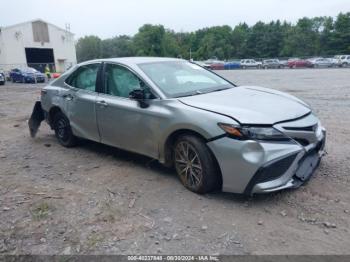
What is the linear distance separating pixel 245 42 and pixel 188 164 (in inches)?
3243

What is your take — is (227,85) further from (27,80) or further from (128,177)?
(27,80)

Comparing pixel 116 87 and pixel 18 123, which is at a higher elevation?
pixel 116 87

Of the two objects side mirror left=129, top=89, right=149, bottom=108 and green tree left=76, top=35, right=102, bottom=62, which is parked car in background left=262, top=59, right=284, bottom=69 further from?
side mirror left=129, top=89, right=149, bottom=108

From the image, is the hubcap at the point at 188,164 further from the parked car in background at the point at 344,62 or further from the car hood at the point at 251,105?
the parked car in background at the point at 344,62

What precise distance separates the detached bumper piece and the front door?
1.44 m

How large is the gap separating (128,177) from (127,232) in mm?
1476

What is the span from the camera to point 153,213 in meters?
3.82

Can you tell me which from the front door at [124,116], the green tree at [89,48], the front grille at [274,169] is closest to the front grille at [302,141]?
the front grille at [274,169]

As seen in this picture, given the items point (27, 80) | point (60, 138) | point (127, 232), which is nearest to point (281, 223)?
point (127, 232)

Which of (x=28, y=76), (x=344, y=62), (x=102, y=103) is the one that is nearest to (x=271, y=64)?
(x=344, y=62)

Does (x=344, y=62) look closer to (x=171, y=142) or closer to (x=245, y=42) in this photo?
(x=245, y=42)

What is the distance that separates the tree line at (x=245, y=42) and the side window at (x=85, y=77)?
7043cm

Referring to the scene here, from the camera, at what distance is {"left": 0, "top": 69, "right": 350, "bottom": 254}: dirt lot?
10.6 ft

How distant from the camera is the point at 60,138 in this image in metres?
6.53
